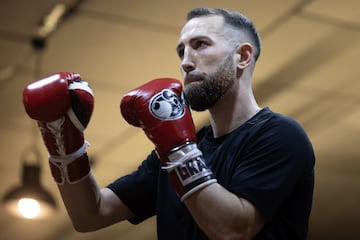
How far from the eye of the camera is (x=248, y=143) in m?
1.76

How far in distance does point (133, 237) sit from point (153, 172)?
5.35m

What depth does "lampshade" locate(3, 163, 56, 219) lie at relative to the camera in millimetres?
4387

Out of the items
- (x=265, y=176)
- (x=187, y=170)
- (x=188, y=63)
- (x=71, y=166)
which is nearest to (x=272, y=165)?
(x=265, y=176)

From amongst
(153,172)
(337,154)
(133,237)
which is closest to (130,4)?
(153,172)

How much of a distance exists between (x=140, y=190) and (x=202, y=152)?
213 mm

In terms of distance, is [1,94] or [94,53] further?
[1,94]

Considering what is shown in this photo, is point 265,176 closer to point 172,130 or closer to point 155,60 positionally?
point 172,130

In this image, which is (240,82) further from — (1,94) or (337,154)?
(337,154)

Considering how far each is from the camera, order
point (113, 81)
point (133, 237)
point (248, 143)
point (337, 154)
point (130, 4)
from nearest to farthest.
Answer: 1. point (248, 143)
2. point (130, 4)
3. point (113, 81)
4. point (337, 154)
5. point (133, 237)

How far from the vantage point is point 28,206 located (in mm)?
4422

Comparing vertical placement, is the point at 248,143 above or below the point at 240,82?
below

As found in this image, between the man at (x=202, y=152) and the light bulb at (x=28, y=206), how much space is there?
2495 millimetres

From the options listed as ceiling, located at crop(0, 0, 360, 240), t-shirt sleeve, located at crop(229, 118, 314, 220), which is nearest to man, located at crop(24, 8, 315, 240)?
t-shirt sleeve, located at crop(229, 118, 314, 220)

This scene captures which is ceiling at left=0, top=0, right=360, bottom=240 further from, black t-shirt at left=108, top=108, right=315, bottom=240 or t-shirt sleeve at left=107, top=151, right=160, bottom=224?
black t-shirt at left=108, top=108, right=315, bottom=240
